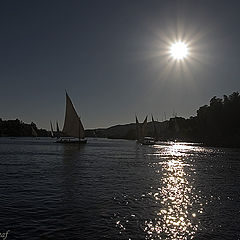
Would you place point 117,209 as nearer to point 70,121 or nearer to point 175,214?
point 175,214

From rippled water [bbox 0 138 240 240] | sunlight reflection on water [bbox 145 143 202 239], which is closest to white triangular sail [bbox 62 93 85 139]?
rippled water [bbox 0 138 240 240]

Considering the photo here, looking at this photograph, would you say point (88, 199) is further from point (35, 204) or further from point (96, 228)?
point (96, 228)

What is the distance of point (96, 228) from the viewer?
16.8m

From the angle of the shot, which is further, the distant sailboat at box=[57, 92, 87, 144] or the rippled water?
the distant sailboat at box=[57, 92, 87, 144]

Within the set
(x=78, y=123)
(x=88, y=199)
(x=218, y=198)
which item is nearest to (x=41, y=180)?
(x=88, y=199)

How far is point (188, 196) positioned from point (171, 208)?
188 inches

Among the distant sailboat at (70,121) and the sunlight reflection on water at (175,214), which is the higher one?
the distant sailboat at (70,121)

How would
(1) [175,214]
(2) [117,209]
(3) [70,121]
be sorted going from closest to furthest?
(1) [175,214]
(2) [117,209]
(3) [70,121]

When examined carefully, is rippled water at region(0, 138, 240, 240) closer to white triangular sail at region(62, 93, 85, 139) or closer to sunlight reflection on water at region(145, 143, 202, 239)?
sunlight reflection on water at region(145, 143, 202, 239)

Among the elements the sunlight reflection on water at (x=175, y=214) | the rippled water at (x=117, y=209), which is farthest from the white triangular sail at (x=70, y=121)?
the sunlight reflection on water at (x=175, y=214)

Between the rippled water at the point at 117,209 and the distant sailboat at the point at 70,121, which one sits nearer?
the rippled water at the point at 117,209

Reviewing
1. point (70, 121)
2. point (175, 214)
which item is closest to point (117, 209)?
point (175, 214)

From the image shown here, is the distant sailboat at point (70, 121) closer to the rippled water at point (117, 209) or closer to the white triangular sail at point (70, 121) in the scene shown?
the white triangular sail at point (70, 121)

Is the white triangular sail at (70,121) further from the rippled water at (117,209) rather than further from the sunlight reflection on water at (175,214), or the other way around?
the sunlight reflection on water at (175,214)
